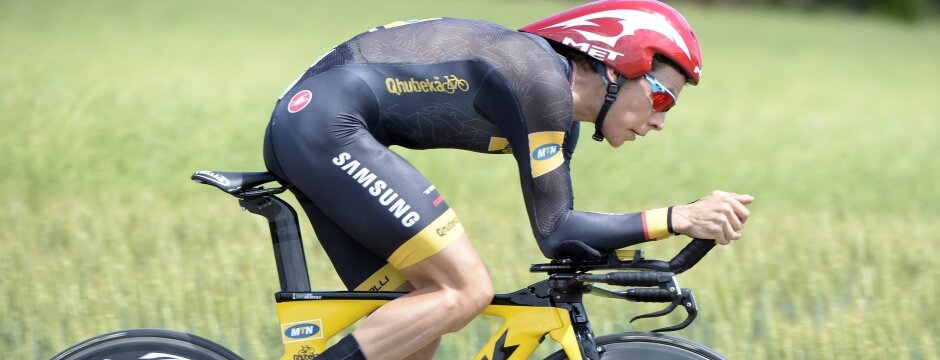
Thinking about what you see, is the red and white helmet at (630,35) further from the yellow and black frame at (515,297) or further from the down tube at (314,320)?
the down tube at (314,320)

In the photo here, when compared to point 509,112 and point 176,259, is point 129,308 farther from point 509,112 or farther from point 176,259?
point 509,112

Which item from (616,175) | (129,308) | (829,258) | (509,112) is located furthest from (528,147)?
(616,175)

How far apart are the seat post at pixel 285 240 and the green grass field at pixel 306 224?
5.17ft

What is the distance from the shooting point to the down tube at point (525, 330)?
3713 mm

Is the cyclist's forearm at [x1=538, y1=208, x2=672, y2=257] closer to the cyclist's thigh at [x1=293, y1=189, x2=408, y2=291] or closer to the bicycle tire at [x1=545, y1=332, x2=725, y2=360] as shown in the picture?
the bicycle tire at [x1=545, y1=332, x2=725, y2=360]

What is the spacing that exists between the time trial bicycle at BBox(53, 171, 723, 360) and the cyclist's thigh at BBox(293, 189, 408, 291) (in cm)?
14

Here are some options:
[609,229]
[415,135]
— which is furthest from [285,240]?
[609,229]

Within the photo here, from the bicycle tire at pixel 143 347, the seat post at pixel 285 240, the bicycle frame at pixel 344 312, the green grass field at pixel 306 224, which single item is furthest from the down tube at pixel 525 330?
the green grass field at pixel 306 224

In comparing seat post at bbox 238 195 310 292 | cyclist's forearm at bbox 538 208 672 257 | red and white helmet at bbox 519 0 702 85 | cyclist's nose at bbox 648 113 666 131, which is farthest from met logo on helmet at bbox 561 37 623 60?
seat post at bbox 238 195 310 292

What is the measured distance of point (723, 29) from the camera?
34.7 m

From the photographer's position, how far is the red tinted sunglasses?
3.91 meters

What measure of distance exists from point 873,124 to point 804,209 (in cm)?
659

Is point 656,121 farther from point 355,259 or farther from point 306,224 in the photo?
point 306,224

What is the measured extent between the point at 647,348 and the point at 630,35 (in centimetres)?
97
